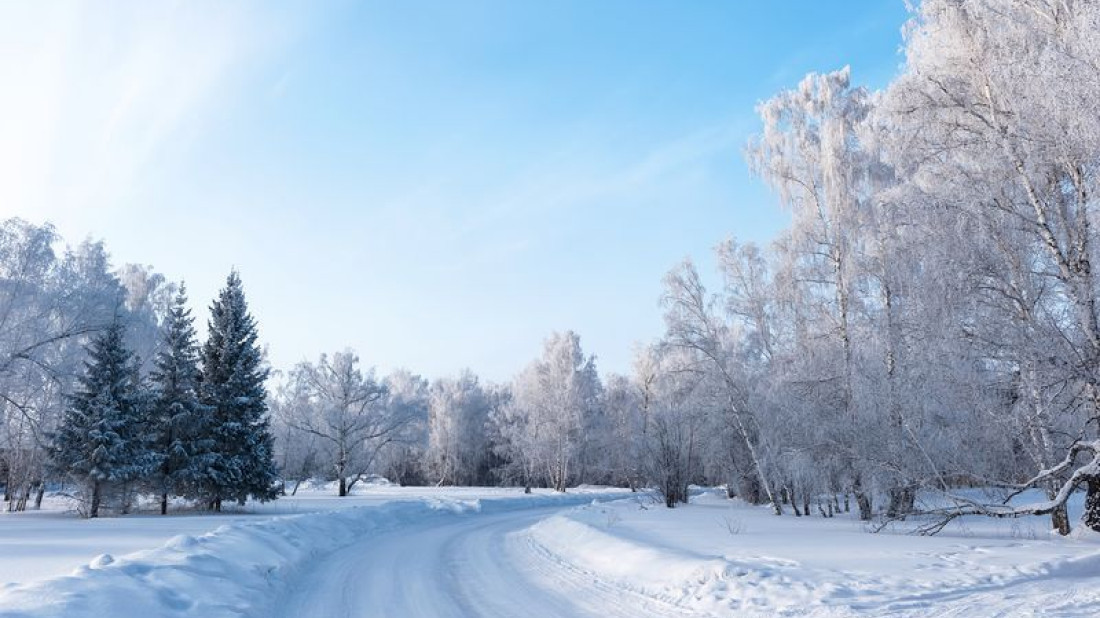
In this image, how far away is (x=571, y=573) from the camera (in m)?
11.1

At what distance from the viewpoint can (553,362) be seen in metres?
54.6

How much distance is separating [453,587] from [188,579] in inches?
141

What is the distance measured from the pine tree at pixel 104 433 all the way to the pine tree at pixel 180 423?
925mm

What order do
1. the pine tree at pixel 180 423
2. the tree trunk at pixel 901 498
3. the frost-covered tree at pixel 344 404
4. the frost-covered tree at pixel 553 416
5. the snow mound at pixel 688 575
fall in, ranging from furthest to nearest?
the frost-covered tree at pixel 553 416 → the frost-covered tree at pixel 344 404 → the pine tree at pixel 180 423 → the tree trunk at pixel 901 498 → the snow mound at pixel 688 575

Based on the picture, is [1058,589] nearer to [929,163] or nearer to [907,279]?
[907,279]

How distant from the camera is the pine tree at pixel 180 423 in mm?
25922

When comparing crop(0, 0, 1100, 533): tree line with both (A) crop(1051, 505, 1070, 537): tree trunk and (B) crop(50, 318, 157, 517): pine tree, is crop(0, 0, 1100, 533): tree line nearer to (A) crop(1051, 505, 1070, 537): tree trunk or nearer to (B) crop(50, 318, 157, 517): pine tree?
(A) crop(1051, 505, 1070, 537): tree trunk

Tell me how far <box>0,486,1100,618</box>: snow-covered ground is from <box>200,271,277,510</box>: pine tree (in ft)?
33.3

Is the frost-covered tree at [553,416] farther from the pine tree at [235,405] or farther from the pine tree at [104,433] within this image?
the pine tree at [104,433]

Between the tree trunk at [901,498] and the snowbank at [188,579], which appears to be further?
the tree trunk at [901,498]

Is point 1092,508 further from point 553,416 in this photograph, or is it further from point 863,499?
point 553,416

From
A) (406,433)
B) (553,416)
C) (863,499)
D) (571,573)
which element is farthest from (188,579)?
(406,433)

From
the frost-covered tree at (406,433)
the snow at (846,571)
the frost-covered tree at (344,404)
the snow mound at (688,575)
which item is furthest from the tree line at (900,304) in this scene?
the frost-covered tree at (406,433)

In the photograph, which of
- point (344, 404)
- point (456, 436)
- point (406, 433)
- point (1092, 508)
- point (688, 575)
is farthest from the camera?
point (456, 436)
